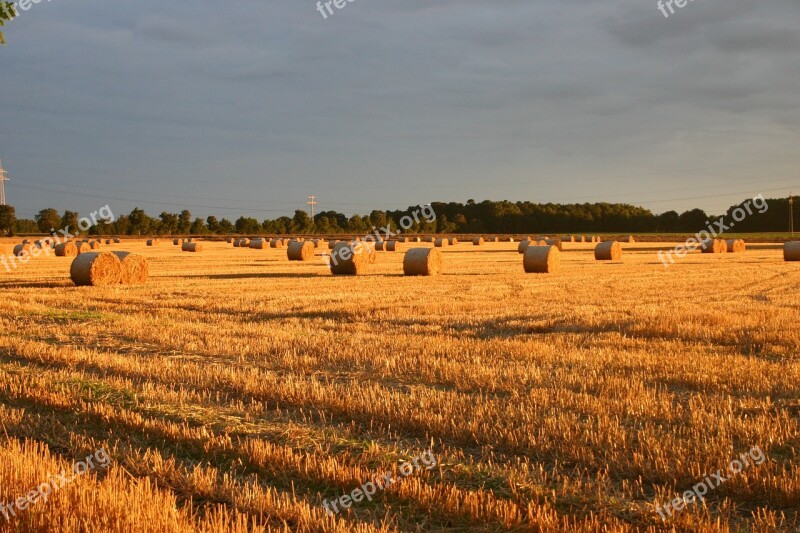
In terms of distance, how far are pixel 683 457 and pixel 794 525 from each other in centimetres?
103

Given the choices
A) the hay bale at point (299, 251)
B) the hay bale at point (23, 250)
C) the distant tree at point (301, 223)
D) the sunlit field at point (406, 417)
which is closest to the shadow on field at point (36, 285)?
the sunlit field at point (406, 417)

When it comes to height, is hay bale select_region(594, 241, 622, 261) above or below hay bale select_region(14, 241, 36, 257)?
below

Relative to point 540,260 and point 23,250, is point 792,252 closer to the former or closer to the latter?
point 540,260

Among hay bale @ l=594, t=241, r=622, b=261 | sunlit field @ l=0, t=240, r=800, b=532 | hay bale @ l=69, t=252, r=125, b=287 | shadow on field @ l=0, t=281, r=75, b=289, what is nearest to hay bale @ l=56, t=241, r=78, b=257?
shadow on field @ l=0, t=281, r=75, b=289

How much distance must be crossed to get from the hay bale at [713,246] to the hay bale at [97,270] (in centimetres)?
3516

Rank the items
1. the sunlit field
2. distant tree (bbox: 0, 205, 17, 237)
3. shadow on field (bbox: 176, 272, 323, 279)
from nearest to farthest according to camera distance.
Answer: the sunlit field → shadow on field (bbox: 176, 272, 323, 279) → distant tree (bbox: 0, 205, 17, 237)

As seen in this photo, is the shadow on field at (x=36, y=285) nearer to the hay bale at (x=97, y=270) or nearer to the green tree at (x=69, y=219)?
the hay bale at (x=97, y=270)

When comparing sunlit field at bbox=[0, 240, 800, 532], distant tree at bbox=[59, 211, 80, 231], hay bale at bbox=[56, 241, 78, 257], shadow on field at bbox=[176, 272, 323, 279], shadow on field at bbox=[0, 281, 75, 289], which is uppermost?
distant tree at bbox=[59, 211, 80, 231]

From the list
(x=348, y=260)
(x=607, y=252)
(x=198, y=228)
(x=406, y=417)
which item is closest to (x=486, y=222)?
(x=198, y=228)

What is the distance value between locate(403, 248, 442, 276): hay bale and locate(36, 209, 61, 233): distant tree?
82131 millimetres

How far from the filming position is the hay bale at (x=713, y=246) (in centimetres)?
4497

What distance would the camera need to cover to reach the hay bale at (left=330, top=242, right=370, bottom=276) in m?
27.3

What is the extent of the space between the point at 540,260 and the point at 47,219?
293ft

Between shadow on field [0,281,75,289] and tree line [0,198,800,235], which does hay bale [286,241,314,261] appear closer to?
shadow on field [0,281,75,289]
